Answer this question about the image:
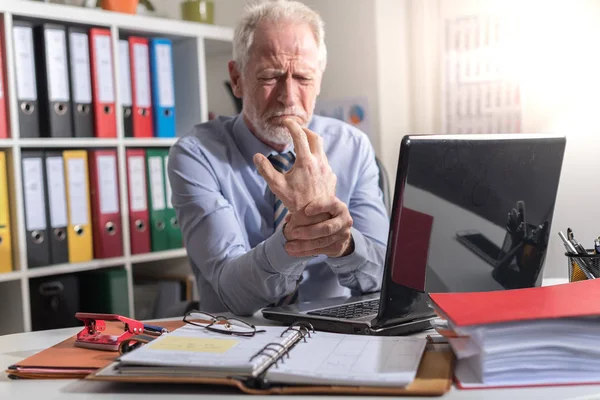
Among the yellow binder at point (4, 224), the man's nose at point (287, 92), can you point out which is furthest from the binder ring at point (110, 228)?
the man's nose at point (287, 92)

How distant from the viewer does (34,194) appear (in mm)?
2174

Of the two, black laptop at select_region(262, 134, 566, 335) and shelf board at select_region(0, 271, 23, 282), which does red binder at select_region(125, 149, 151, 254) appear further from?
black laptop at select_region(262, 134, 566, 335)

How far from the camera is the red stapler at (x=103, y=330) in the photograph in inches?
39.9

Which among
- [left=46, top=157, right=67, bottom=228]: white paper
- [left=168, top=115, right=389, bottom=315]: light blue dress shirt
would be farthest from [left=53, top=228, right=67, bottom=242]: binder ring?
[left=168, top=115, right=389, bottom=315]: light blue dress shirt

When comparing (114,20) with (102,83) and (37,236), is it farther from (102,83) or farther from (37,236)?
(37,236)

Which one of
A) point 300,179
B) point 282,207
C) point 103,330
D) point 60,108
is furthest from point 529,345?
point 60,108

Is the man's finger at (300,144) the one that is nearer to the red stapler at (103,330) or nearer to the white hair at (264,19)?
the red stapler at (103,330)

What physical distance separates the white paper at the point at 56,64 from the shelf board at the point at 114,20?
0.19 feet

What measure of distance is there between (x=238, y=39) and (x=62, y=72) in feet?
2.44

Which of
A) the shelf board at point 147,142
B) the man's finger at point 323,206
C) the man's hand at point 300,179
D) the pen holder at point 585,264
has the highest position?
the shelf board at point 147,142

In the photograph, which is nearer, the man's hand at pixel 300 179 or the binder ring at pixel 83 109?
the man's hand at pixel 300 179

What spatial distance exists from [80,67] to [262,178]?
95cm

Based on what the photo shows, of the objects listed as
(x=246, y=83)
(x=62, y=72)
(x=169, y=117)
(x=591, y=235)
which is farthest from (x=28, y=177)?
(x=591, y=235)

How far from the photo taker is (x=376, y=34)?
2.56 m
